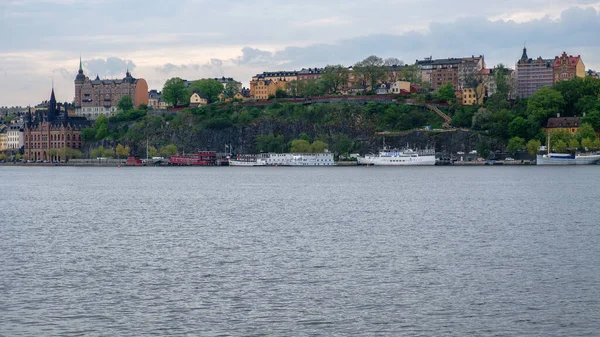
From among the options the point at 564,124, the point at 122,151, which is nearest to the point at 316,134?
the point at 122,151

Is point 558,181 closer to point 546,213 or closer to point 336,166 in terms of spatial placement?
point 546,213

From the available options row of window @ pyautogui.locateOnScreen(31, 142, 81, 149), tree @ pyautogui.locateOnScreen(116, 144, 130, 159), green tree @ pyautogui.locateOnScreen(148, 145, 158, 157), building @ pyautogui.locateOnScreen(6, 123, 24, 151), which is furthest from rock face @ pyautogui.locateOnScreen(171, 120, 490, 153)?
building @ pyautogui.locateOnScreen(6, 123, 24, 151)

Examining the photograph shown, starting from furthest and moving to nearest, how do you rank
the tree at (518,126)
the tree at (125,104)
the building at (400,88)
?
the tree at (125,104) < the building at (400,88) < the tree at (518,126)

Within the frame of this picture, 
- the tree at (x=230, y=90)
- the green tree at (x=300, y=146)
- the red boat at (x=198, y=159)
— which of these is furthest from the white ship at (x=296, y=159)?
the tree at (x=230, y=90)

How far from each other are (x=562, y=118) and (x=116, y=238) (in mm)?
101698

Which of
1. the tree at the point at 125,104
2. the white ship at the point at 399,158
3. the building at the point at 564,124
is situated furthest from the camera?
the tree at the point at 125,104

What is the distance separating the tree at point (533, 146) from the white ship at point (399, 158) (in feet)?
46.0

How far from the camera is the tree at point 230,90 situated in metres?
179

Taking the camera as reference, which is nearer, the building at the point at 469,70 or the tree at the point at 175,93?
the building at the point at 469,70

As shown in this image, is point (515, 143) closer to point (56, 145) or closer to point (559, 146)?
point (559, 146)

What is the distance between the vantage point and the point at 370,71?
155375 millimetres

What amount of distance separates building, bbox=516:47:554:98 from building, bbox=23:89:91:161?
3261 inches

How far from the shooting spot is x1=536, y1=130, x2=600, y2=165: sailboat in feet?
396

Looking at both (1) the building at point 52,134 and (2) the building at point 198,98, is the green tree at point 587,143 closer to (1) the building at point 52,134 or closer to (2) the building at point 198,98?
(2) the building at point 198,98
